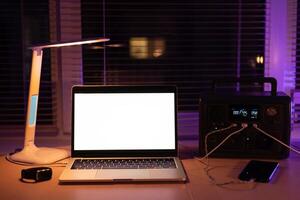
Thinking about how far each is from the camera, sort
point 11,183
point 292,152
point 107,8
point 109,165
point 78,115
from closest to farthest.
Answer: point 11,183
point 109,165
point 78,115
point 292,152
point 107,8

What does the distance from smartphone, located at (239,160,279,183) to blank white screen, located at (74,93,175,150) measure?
32cm

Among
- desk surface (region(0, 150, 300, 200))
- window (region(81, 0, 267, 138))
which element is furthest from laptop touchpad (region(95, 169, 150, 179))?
window (region(81, 0, 267, 138))

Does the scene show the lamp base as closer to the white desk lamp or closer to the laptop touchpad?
the white desk lamp

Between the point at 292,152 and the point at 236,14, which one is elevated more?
the point at 236,14

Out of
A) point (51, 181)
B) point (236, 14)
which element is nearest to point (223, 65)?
point (236, 14)

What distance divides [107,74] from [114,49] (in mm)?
135

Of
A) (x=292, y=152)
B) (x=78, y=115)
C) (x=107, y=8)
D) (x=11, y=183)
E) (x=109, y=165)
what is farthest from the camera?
(x=107, y=8)

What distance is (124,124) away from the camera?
1684mm

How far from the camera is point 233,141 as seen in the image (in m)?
1.73

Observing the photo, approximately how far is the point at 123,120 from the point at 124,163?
187mm

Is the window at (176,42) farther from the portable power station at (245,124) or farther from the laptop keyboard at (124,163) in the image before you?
the laptop keyboard at (124,163)

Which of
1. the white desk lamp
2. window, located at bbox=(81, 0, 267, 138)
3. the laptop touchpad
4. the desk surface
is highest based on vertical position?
window, located at bbox=(81, 0, 267, 138)

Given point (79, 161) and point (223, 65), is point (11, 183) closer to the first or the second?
point (79, 161)

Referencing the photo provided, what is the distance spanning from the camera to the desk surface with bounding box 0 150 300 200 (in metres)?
1.30
